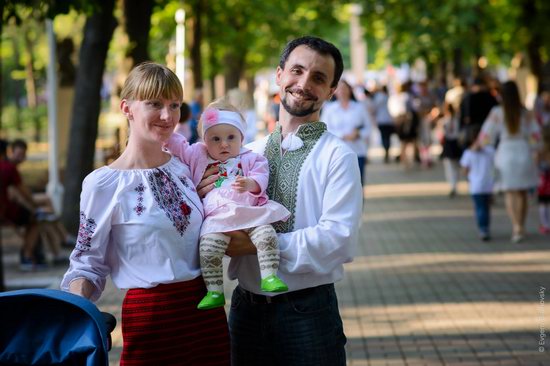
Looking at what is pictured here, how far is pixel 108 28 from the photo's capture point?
15.9 m

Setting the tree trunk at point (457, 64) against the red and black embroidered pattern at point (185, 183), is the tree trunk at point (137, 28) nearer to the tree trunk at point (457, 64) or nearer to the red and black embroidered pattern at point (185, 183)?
the red and black embroidered pattern at point (185, 183)

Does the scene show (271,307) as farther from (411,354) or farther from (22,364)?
(411,354)

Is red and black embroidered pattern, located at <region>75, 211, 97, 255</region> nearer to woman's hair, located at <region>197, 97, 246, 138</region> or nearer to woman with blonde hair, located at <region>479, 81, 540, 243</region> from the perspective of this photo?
woman's hair, located at <region>197, 97, 246, 138</region>

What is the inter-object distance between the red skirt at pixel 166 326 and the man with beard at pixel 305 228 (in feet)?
0.79

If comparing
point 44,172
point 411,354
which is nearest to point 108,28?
point 411,354

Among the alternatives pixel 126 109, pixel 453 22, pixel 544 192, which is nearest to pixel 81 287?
pixel 126 109

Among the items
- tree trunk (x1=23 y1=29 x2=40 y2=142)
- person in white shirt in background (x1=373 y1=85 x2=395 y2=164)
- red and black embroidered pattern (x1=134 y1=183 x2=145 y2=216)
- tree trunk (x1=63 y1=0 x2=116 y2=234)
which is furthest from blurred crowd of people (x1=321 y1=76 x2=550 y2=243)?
tree trunk (x1=23 y1=29 x2=40 y2=142)

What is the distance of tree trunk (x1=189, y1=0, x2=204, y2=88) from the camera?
2723 centimetres

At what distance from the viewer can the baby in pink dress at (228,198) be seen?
13.5 feet

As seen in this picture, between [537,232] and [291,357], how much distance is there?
39.2 feet

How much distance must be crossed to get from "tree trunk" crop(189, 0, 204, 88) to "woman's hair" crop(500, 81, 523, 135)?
13.3 metres

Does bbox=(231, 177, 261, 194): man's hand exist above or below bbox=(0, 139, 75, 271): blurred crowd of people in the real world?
above

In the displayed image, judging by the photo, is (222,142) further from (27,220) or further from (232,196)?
(27,220)

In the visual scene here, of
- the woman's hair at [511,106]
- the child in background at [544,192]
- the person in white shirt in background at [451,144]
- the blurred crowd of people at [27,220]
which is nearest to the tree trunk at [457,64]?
the person in white shirt in background at [451,144]
